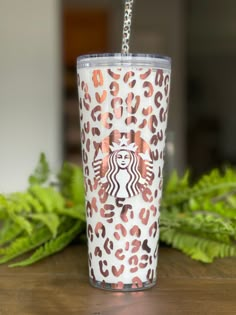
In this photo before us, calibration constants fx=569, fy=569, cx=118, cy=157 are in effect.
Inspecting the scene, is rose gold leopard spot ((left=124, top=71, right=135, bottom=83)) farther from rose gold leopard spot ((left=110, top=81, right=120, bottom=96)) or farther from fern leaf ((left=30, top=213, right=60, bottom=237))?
fern leaf ((left=30, top=213, right=60, bottom=237))

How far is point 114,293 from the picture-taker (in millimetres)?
578

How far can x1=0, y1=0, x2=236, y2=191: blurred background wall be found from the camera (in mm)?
2625

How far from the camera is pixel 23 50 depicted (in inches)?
104

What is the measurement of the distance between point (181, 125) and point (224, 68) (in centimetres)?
210

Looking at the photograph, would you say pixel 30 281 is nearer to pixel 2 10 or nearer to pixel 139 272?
pixel 139 272

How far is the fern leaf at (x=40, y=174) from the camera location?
2.78 feet

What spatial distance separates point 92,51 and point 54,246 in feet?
17.5

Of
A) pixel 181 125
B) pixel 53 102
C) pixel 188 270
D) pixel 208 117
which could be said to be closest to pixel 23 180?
pixel 53 102

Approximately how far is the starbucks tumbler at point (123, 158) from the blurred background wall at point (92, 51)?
0.53 metres

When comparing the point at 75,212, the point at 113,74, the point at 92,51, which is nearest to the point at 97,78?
the point at 113,74

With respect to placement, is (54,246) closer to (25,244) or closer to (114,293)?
(25,244)

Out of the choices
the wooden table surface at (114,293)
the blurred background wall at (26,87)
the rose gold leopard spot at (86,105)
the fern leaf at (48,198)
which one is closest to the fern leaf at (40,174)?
the fern leaf at (48,198)

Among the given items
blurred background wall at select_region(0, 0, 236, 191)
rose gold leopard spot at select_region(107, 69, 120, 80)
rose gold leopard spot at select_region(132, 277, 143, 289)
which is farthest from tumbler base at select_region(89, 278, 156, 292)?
blurred background wall at select_region(0, 0, 236, 191)

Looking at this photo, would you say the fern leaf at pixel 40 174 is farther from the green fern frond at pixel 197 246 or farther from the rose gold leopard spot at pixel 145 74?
the rose gold leopard spot at pixel 145 74
